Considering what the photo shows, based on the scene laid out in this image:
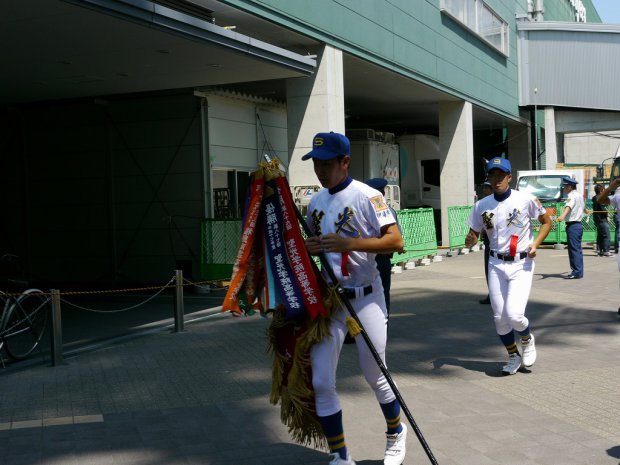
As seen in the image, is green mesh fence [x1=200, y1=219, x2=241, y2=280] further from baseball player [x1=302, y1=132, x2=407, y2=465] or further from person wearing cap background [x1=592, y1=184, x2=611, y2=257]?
person wearing cap background [x1=592, y1=184, x2=611, y2=257]

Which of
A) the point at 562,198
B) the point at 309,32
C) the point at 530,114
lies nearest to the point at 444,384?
the point at 309,32

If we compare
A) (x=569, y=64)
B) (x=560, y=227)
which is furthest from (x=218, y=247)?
(x=569, y=64)

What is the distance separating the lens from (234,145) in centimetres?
1656

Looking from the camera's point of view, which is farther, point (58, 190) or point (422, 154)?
point (422, 154)

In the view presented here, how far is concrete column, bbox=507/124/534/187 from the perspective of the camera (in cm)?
3516

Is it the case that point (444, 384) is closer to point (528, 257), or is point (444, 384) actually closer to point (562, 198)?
point (528, 257)

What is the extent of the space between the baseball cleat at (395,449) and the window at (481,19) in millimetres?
19189

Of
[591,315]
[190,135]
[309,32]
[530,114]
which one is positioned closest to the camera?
[591,315]

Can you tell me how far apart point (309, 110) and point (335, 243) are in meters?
11.0

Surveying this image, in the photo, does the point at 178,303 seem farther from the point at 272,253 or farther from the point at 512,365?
the point at 272,253

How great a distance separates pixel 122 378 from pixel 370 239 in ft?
13.4

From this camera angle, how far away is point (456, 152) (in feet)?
85.2

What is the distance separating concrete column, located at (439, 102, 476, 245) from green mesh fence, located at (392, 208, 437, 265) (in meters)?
4.88

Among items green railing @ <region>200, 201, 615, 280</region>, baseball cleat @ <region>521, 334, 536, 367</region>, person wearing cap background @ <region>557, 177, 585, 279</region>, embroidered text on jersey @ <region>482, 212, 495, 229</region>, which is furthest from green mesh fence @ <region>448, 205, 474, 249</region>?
baseball cleat @ <region>521, 334, 536, 367</region>
